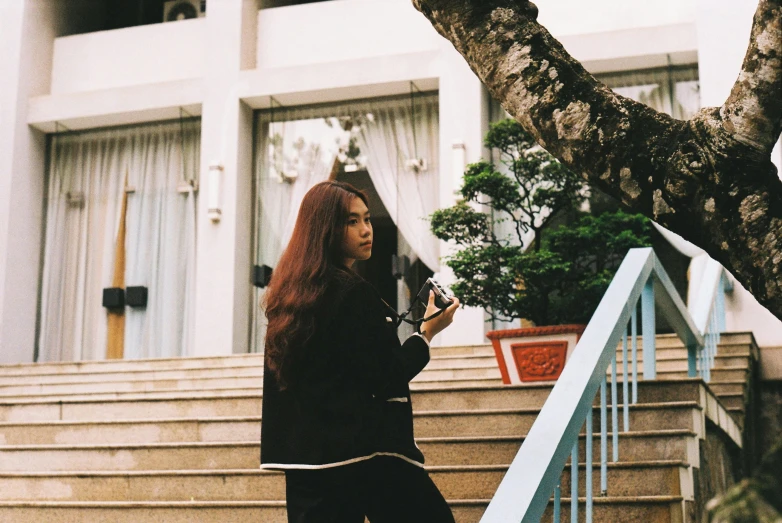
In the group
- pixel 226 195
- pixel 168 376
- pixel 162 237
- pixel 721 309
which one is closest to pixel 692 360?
pixel 721 309

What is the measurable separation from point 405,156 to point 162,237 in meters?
3.20

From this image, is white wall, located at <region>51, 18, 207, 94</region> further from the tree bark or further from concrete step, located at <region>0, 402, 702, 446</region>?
the tree bark

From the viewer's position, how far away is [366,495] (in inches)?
105

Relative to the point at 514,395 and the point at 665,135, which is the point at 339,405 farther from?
the point at 514,395

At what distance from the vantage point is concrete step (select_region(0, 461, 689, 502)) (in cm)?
A: 425

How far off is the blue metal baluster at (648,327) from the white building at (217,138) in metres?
5.21

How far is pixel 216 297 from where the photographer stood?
37.8ft

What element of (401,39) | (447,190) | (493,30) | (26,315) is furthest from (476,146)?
(493,30)

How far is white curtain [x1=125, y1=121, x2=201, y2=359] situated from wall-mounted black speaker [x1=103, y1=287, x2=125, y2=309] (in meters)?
0.13

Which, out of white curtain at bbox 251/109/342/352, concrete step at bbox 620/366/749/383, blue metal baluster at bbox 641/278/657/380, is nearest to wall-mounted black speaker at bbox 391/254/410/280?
white curtain at bbox 251/109/342/352

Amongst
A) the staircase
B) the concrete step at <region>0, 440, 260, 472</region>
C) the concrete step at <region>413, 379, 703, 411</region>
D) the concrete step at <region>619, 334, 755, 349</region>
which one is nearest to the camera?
the staircase

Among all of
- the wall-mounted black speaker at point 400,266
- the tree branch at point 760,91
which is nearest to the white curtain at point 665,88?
the wall-mounted black speaker at point 400,266

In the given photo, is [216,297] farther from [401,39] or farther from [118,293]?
[401,39]

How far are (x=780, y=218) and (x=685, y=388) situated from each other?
3005mm
